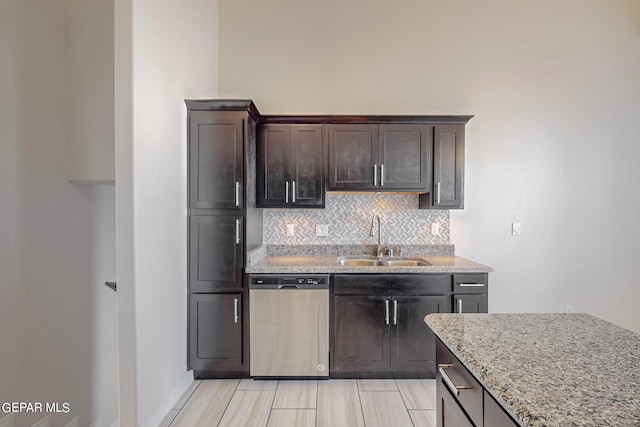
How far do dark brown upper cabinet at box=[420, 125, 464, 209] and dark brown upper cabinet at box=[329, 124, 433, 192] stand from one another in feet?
0.29

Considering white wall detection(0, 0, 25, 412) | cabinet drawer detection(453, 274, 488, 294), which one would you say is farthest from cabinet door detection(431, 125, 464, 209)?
white wall detection(0, 0, 25, 412)

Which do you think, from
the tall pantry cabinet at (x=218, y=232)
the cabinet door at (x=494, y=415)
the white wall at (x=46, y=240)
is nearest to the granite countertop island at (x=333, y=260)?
the tall pantry cabinet at (x=218, y=232)

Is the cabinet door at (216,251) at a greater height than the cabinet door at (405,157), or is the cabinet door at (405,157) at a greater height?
the cabinet door at (405,157)

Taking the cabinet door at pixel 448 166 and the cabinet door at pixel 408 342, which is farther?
the cabinet door at pixel 448 166

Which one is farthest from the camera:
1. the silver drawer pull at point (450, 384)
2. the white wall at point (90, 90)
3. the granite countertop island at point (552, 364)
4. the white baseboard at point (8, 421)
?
the white wall at point (90, 90)

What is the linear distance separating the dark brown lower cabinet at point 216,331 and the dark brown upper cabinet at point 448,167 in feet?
6.79

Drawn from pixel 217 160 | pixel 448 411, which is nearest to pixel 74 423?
pixel 217 160

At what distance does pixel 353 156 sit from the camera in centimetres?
291

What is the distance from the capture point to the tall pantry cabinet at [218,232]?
8.21 feet

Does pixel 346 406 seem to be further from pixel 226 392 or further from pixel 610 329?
pixel 610 329

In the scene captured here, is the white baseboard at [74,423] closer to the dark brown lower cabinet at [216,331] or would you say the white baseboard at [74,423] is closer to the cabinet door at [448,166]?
the dark brown lower cabinet at [216,331]

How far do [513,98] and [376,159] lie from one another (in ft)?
5.47

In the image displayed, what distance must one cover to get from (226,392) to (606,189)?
418cm

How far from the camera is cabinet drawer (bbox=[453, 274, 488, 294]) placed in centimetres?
256
